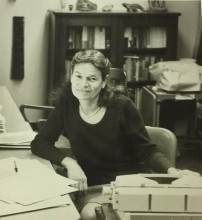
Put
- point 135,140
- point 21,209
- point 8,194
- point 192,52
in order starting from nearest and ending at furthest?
1. point 21,209
2. point 8,194
3. point 135,140
4. point 192,52

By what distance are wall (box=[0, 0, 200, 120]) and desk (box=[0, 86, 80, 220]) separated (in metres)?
0.94

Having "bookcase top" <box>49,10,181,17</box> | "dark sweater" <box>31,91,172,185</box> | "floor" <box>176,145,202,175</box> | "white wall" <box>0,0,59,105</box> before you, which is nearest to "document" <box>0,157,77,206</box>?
"dark sweater" <box>31,91,172,185</box>

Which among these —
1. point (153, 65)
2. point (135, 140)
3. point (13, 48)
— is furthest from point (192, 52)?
point (135, 140)

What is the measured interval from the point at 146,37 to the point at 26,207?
3.91 metres

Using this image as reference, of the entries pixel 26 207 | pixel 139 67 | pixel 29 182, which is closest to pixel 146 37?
pixel 139 67

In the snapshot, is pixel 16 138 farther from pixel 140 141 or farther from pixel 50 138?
pixel 140 141

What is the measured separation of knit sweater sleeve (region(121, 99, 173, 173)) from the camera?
217 cm

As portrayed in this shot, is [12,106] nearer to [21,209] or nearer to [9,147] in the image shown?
[9,147]

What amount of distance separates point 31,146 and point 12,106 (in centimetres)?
126

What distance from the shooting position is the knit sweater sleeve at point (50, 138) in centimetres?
226

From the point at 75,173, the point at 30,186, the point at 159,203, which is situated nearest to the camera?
Result: the point at 159,203

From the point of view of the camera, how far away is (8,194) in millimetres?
1730

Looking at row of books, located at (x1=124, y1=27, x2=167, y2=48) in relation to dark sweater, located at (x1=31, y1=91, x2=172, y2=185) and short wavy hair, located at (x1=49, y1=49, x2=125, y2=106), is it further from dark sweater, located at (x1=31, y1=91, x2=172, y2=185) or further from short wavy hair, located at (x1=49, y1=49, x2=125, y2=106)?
dark sweater, located at (x1=31, y1=91, x2=172, y2=185)

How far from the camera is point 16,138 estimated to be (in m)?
2.54
